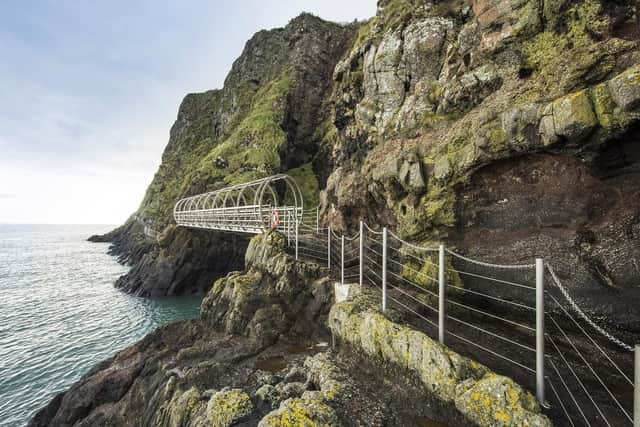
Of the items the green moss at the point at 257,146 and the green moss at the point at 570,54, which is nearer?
the green moss at the point at 570,54

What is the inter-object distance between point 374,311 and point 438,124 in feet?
23.6

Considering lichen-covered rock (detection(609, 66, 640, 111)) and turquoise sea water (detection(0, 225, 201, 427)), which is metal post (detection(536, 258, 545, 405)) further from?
turquoise sea water (detection(0, 225, 201, 427))

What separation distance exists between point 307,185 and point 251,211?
61.9 feet

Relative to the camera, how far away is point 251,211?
61.0 ft

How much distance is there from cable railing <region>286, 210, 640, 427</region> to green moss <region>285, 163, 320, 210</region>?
79.1 ft

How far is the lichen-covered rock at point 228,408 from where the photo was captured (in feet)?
16.8

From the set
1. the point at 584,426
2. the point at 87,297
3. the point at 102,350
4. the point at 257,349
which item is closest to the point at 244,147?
the point at 87,297

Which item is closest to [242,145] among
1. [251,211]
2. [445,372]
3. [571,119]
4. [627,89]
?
[251,211]

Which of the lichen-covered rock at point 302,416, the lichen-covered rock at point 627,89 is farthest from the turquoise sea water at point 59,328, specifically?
the lichen-covered rock at point 627,89

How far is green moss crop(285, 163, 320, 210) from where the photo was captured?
111ft

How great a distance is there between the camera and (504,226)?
7.42 metres

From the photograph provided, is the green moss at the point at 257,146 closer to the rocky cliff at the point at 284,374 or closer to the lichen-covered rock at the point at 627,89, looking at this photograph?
the rocky cliff at the point at 284,374

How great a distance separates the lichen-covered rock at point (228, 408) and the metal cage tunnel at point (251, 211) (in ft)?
26.0

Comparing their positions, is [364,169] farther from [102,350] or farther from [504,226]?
[102,350]
